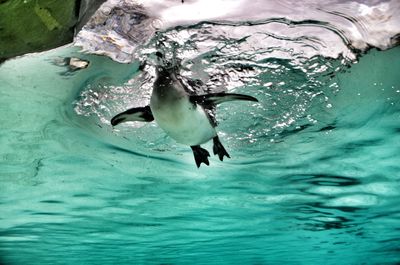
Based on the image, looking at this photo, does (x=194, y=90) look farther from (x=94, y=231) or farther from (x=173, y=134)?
(x=94, y=231)

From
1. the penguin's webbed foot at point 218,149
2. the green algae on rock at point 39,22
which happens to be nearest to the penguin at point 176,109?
the penguin's webbed foot at point 218,149

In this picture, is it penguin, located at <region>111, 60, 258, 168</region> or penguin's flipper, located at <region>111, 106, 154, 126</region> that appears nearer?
penguin, located at <region>111, 60, 258, 168</region>

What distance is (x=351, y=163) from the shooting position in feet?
34.0

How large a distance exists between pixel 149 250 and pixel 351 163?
14073mm

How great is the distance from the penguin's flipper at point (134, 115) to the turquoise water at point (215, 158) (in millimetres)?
997

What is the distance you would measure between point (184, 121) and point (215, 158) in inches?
161

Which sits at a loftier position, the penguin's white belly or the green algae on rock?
the green algae on rock

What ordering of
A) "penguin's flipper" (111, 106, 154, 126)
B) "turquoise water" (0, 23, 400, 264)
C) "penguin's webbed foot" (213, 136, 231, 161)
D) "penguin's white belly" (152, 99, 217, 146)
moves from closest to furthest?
"penguin's white belly" (152, 99, 217, 146), "penguin's flipper" (111, 106, 154, 126), "turquoise water" (0, 23, 400, 264), "penguin's webbed foot" (213, 136, 231, 161)

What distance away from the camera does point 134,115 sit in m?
6.18

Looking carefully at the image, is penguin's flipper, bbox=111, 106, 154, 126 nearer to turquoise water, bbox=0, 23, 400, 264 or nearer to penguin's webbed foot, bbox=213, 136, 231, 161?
turquoise water, bbox=0, 23, 400, 264

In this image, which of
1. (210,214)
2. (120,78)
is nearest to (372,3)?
(120,78)

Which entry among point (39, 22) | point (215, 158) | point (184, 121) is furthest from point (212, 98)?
point (215, 158)

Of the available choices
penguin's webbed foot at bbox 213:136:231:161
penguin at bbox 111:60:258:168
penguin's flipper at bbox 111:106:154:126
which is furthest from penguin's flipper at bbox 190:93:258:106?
penguin's webbed foot at bbox 213:136:231:161

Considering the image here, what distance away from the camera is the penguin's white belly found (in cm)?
595
